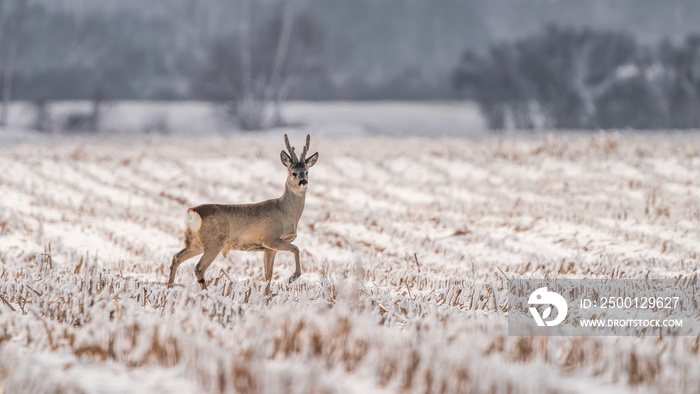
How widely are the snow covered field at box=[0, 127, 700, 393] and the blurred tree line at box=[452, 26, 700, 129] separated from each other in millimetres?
16335

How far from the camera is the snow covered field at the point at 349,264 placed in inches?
122

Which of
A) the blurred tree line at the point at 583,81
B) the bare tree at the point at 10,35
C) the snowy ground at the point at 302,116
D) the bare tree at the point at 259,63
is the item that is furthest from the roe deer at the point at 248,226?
the bare tree at the point at 10,35

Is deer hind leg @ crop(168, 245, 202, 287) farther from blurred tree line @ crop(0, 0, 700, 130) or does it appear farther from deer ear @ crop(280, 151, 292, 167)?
blurred tree line @ crop(0, 0, 700, 130)

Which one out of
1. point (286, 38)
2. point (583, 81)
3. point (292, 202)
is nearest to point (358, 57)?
point (286, 38)

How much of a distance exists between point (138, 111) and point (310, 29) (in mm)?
8387

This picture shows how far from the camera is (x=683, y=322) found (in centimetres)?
436

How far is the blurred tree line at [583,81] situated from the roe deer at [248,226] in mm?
28354

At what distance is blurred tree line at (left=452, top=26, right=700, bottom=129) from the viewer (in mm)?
32094

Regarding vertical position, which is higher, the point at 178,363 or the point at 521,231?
the point at 521,231

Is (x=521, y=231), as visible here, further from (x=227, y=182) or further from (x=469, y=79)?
(x=469, y=79)

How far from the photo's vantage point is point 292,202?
5719mm

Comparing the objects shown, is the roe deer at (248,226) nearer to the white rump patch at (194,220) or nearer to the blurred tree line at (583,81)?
the white rump patch at (194,220)

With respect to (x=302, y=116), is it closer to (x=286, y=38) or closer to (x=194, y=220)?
(x=286, y=38)

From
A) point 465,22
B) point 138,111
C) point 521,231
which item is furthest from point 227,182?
point 465,22
